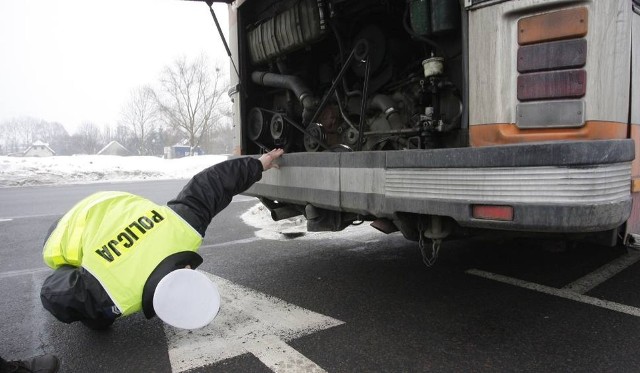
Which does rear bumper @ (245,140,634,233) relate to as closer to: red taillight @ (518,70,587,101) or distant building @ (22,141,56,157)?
red taillight @ (518,70,587,101)

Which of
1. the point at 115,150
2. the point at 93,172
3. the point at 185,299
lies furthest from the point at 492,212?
the point at 115,150

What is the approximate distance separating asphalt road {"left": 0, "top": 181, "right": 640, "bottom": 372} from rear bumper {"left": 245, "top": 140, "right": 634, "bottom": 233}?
0.72m

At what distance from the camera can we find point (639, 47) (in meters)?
2.20

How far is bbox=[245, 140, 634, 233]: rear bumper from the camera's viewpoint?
1.84 metres

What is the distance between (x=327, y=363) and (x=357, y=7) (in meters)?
2.64

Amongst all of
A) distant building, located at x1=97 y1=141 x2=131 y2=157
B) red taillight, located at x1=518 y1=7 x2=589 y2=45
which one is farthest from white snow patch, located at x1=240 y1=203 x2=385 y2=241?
distant building, located at x1=97 y1=141 x2=131 y2=157

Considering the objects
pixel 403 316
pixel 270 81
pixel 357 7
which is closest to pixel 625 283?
pixel 403 316

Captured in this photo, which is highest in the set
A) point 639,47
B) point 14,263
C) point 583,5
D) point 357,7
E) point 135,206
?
point 357,7

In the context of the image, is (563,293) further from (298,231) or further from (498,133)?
(298,231)

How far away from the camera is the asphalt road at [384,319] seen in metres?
2.28

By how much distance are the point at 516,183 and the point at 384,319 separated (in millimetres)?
1261

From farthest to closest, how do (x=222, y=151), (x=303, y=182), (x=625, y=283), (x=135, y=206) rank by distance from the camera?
(x=222, y=151) → (x=625, y=283) → (x=303, y=182) → (x=135, y=206)

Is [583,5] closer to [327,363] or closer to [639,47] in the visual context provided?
[639,47]

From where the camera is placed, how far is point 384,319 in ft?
9.14
